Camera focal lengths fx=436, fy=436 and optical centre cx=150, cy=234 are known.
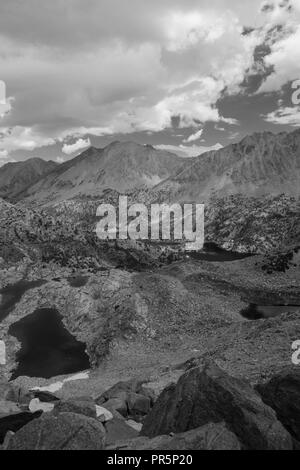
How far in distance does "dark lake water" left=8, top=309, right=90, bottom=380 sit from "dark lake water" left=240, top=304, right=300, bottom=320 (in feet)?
168

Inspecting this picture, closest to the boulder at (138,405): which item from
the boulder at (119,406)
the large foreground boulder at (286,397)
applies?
the boulder at (119,406)

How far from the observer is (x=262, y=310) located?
477 feet

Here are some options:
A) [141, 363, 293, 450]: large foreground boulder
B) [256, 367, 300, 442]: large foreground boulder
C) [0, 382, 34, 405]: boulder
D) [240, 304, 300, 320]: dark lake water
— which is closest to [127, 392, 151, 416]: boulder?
[141, 363, 293, 450]: large foreground boulder

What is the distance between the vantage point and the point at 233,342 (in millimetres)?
80688

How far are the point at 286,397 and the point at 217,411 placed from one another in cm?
623

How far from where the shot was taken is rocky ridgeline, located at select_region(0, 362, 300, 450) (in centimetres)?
2047

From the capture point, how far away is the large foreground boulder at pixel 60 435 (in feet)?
66.8

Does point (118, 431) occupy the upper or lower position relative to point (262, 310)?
upper

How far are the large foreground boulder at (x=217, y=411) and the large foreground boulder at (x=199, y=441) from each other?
1813 millimetres

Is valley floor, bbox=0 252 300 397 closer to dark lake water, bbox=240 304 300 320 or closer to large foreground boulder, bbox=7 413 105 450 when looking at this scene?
dark lake water, bbox=240 304 300 320

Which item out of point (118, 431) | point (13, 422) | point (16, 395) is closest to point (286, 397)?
point (118, 431)

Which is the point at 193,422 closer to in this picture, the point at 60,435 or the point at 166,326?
the point at 60,435

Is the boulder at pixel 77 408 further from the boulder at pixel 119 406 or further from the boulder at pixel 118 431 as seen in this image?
the boulder at pixel 119 406
